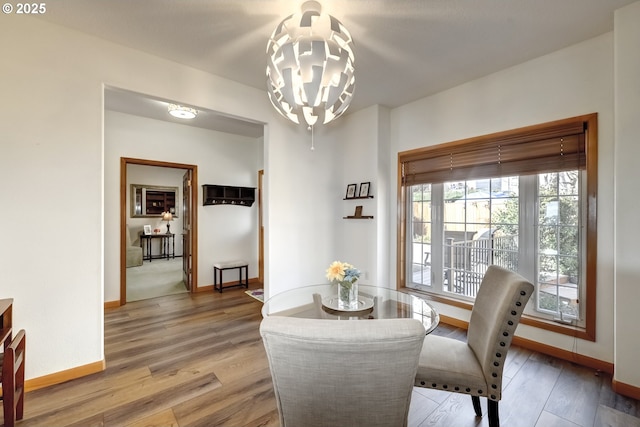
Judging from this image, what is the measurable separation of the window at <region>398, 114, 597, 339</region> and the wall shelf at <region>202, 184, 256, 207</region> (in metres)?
2.67

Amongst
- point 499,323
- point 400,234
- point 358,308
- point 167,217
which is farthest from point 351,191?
point 167,217

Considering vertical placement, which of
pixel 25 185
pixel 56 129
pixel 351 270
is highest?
pixel 56 129

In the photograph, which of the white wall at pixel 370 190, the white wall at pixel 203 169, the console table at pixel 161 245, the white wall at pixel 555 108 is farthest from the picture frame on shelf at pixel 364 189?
the console table at pixel 161 245

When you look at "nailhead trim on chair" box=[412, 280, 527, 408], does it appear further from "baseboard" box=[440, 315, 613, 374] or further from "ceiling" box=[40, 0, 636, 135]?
"ceiling" box=[40, 0, 636, 135]

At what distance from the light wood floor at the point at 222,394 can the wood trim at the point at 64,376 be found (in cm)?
6

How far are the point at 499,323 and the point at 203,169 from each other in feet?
14.1

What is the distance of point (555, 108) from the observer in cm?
233

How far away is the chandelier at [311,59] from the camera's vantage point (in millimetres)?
1543

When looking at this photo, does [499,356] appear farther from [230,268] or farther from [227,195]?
[227,195]

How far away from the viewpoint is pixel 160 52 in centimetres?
238

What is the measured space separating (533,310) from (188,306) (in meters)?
3.95

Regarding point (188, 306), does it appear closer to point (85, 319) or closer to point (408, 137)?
point (85, 319)

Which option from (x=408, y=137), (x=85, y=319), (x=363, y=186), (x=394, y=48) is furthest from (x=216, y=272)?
(x=394, y=48)

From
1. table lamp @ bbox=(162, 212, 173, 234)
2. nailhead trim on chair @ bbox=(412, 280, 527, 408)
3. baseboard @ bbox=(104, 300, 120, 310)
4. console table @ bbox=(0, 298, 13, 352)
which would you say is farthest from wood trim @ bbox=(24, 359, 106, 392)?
table lamp @ bbox=(162, 212, 173, 234)
